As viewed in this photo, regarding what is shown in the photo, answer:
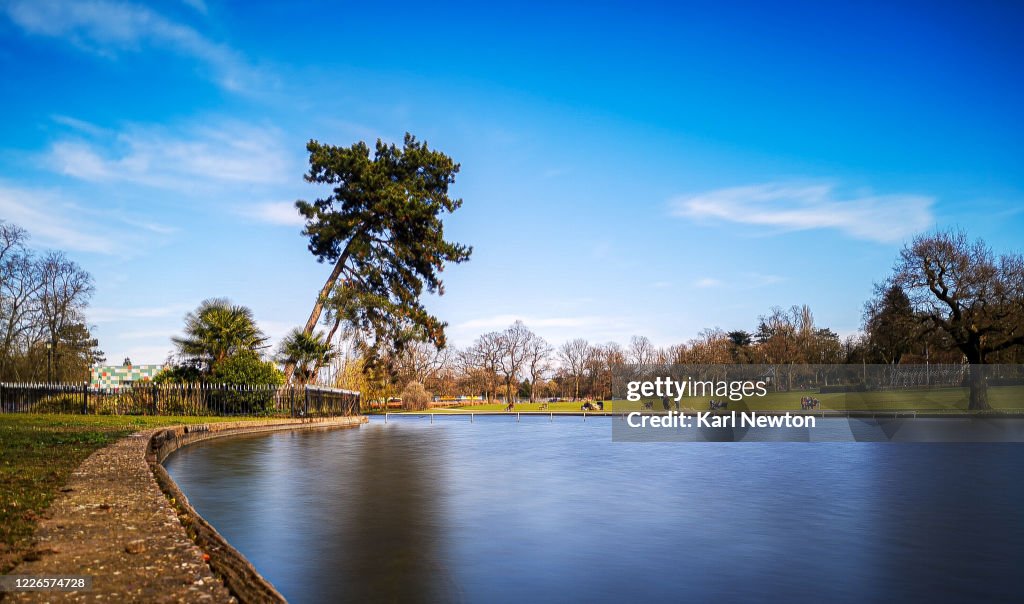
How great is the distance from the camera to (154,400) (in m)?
24.3

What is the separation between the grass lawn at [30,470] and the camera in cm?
456

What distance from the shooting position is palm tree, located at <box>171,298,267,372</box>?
86.7 ft

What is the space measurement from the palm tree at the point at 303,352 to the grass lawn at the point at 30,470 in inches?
592

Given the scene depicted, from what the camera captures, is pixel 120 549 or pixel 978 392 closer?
pixel 120 549

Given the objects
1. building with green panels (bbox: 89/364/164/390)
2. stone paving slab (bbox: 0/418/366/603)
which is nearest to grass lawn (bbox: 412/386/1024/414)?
building with green panels (bbox: 89/364/164/390)

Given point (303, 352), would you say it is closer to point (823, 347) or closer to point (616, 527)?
point (616, 527)

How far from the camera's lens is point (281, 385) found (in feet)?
88.2

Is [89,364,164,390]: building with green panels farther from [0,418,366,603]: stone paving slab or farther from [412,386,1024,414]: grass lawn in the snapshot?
[0,418,366,603]: stone paving slab

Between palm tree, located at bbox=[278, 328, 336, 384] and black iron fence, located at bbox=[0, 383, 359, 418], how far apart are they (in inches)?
105

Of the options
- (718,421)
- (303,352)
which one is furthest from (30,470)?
(718,421)

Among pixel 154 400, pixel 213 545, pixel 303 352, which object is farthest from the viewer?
pixel 303 352

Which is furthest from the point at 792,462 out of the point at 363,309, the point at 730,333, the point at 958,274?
the point at 730,333

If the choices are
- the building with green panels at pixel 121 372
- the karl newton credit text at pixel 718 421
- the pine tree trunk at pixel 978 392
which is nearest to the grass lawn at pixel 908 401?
the pine tree trunk at pixel 978 392

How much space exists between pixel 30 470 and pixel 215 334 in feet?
64.3
